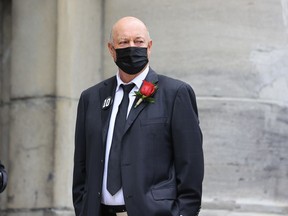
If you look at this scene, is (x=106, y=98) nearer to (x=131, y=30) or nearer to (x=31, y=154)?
(x=131, y=30)

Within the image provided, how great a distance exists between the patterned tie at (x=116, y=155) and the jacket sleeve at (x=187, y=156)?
0.27 meters

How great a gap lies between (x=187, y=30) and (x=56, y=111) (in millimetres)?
1147

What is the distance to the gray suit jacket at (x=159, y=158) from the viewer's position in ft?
15.3

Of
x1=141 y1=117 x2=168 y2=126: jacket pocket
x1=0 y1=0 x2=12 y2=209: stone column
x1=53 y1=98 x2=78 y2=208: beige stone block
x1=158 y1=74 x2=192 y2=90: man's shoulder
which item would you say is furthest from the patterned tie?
x1=0 y1=0 x2=12 y2=209: stone column

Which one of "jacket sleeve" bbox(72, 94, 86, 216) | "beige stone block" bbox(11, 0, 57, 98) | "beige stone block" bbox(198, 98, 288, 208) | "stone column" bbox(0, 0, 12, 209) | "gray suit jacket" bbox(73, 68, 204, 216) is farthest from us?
"stone column" bbox(0, 0, 12, 209)

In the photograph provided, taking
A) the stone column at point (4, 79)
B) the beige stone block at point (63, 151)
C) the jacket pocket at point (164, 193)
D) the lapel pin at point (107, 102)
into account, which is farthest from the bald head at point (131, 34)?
the stone column at point (4, 79)

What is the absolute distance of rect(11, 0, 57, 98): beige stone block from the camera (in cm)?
721

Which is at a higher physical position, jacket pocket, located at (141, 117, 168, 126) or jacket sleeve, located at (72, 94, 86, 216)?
jacket pocket, located at (141, 117, 168, 126)

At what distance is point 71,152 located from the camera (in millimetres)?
7133

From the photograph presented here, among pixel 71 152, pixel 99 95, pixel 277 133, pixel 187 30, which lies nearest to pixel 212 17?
pixel 187 30

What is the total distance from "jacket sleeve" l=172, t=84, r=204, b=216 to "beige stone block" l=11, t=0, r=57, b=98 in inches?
98.4

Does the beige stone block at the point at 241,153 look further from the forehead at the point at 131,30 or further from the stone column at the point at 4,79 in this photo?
the forehead at the point at 131,30

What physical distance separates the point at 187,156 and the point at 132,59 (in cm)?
58

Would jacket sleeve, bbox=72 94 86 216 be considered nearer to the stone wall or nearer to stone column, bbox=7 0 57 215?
the stone wall
